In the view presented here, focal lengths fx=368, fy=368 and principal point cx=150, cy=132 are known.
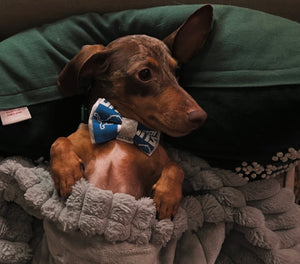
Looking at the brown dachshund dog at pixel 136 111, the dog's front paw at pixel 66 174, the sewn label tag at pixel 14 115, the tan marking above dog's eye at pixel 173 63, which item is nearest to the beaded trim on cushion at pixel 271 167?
the brown dachshund dog at pixel 136 111

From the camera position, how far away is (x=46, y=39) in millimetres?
1013

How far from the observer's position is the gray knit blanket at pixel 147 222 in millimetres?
789

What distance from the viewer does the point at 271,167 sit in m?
0.96

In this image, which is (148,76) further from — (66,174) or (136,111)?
(66,174)

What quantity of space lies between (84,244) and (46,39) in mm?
561

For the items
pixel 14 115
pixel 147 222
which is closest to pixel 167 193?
pixel 147 222

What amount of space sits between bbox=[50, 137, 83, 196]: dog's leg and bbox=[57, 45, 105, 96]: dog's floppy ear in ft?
0.56

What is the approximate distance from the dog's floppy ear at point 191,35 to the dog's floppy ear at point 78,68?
182 mm

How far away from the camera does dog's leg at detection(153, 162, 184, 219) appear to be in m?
0.82

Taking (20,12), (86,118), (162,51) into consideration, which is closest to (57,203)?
(86,118)

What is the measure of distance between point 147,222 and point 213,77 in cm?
38

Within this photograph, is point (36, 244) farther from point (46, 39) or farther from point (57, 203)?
point (46, 39)

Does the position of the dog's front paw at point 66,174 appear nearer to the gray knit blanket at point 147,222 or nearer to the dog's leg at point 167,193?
the gray knit blanket at point 147,222

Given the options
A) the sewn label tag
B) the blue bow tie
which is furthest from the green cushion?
the blue bow tie
